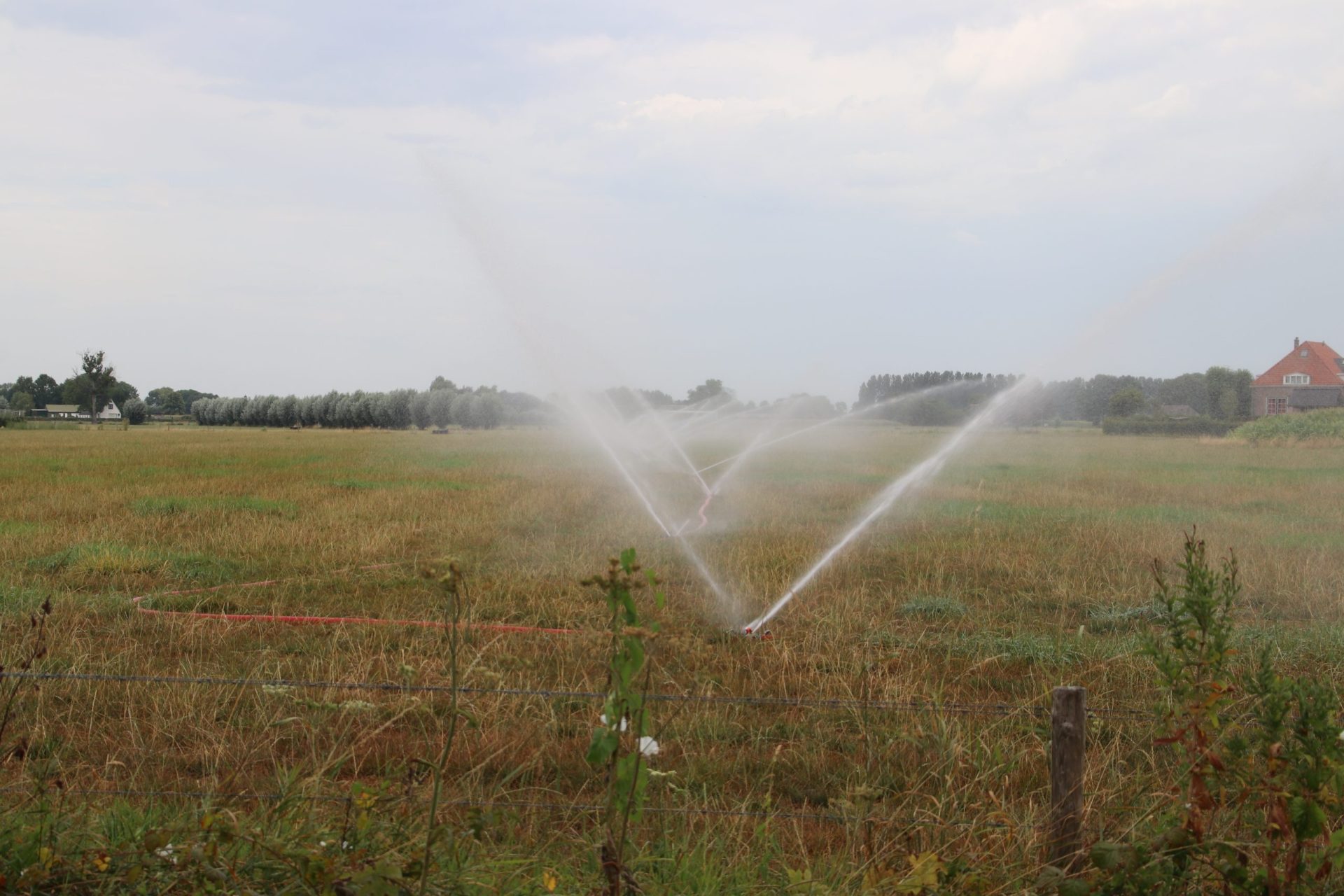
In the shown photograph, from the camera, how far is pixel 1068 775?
3758 millimetres

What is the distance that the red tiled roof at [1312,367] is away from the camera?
222 ft

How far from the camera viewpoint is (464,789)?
16.7 feet

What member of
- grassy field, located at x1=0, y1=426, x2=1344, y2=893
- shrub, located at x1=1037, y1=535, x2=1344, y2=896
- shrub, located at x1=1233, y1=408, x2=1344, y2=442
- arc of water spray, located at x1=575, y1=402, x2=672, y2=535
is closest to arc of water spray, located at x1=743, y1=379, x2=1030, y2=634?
grassy field, located at x1=0, y1=426, x2=1344, y2=893

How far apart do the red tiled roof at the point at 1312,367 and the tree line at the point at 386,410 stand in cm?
5269

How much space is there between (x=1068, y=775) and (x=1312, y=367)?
7928 centimetres

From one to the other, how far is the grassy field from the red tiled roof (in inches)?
2282

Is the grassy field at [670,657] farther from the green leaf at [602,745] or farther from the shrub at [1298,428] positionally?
the shrub at [1298,428]

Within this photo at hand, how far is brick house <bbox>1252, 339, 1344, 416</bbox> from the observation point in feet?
216

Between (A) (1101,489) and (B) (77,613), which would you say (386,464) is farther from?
(B) (77,613)

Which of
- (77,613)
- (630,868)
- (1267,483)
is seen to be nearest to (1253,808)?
(630,868)

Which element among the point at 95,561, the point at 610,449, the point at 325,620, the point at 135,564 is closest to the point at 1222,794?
the point at 325,620

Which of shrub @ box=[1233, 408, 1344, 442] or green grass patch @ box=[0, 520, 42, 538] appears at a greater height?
shrub @ box=[1233, 408, 1344, 442]

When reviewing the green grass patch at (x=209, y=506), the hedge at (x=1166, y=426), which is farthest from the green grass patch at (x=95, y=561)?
the hedge at (x=1166, y=426)

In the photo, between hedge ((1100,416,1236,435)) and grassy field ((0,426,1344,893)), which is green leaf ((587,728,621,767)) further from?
hedge ((1100,416,1236,435))
